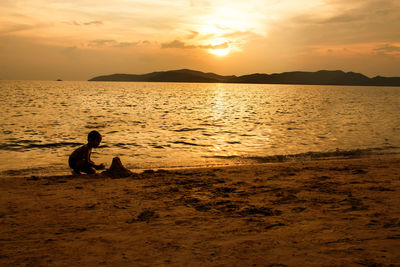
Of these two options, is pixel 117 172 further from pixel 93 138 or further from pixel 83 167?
pixel 93 138

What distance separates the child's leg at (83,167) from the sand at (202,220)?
49 cm

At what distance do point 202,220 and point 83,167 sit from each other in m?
5.22

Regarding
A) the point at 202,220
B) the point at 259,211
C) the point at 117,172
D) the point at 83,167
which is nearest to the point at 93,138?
the point at 83,167

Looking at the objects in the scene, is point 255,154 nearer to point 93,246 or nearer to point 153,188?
point 153,188

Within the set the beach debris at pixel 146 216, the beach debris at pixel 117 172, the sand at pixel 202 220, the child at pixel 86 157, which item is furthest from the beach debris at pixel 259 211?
the child at pixel 86 157

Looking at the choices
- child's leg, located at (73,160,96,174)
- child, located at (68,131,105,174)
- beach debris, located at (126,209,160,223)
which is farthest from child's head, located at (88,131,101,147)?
beach debris, located at (126,209,160,223)

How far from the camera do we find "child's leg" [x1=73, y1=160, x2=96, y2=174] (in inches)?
362

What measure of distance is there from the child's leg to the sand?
0.49 m

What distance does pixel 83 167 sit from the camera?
30.1 ft

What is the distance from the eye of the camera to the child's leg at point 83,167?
919cm

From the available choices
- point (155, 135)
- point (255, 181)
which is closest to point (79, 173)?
point (255, 181)

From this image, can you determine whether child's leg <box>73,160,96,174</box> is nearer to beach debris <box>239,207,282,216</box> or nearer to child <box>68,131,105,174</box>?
child <box>68,131,105,174</box>

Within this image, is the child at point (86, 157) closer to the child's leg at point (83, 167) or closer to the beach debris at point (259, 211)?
the child's leg at point (83, 167)

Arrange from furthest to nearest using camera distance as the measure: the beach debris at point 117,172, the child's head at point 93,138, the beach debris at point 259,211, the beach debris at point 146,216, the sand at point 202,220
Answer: the child's head at point 93,138
the beach debris at point 117,172
the beach debris at point 259,211
the beach debris at point 146,216
the sand at point 202,220
